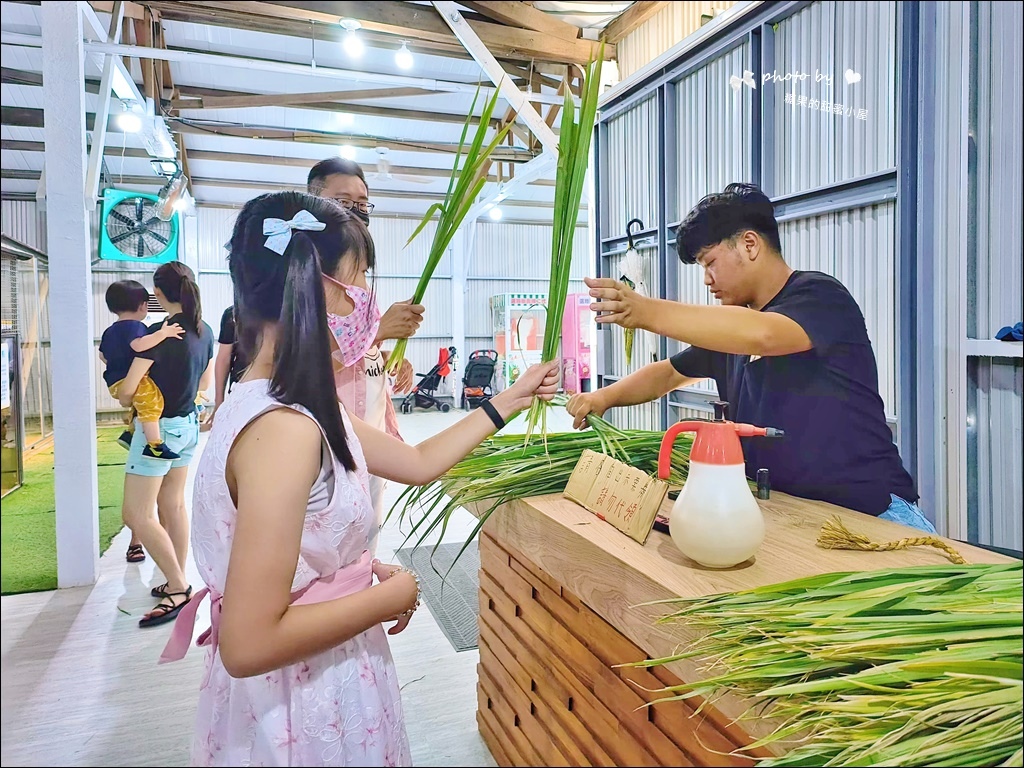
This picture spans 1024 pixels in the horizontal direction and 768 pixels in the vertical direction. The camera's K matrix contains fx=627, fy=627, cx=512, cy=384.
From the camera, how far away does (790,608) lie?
22.5 inches

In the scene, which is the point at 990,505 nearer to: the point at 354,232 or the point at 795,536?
the point at 795,536

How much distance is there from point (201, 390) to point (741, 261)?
0.97m

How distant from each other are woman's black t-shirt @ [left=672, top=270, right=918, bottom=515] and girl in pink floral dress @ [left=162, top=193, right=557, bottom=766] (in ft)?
2.58

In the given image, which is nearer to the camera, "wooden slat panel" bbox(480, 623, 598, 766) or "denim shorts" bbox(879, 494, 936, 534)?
"wooden slat panel" bbox(480, 623, 598, 766)

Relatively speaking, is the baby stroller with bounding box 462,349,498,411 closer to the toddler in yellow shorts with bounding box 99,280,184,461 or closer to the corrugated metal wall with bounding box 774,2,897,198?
the corrugated metal wall with bounding box 774,2,897,198

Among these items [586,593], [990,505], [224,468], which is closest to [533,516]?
[586,593]

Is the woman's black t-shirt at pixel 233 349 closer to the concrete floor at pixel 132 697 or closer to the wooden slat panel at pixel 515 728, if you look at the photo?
the concrete floor at pixel 132 697

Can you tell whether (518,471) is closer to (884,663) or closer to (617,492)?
(617,492)

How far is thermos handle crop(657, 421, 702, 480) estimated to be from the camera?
31.0 inches

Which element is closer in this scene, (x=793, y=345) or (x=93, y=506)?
(x=793, y=345)

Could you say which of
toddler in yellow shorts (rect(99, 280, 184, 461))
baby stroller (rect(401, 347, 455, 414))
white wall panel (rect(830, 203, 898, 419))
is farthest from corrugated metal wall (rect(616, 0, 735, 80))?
baby stroller (rect(401, 347, 455, 414))

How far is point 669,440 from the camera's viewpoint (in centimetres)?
89

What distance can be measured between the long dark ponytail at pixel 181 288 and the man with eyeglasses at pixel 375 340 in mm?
239

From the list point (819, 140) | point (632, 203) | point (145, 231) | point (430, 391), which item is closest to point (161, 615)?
point (145, 231)
